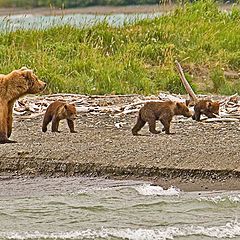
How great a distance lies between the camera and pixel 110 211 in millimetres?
7270

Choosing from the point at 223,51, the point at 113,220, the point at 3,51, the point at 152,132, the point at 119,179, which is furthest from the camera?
the point at 223,51

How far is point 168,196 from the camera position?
24.8 ft

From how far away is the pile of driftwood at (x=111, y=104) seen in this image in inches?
427

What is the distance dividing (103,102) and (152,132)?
235 centimetres

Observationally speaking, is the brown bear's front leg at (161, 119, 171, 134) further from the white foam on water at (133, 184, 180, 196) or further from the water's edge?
the white foam on water at (133, 184, 180, 196)

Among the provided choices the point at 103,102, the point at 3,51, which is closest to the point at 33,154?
the point at 103,102

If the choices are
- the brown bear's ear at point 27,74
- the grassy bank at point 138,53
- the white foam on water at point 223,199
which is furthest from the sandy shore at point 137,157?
the grassy bank at point 138,53

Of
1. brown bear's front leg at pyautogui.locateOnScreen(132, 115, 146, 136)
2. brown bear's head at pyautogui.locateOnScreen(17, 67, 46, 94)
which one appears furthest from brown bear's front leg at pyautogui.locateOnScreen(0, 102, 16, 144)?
brown bear's front leg at pyautogui.locateOnScreen(132, 115, 146, 136)

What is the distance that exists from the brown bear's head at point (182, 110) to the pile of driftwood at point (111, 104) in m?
0.27

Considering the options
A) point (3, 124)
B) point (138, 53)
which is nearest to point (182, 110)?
point (3, 124)

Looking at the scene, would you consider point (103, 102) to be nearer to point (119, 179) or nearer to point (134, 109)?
point (134, 109)

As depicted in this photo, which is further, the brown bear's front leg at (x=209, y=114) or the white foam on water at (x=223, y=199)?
the brown bear's front leg at (x=209, y=114)

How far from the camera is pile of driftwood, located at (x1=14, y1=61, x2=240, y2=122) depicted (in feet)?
35.6

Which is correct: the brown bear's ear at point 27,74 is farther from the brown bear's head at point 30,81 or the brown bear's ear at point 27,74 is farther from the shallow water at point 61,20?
the shallow water at point 61,20
